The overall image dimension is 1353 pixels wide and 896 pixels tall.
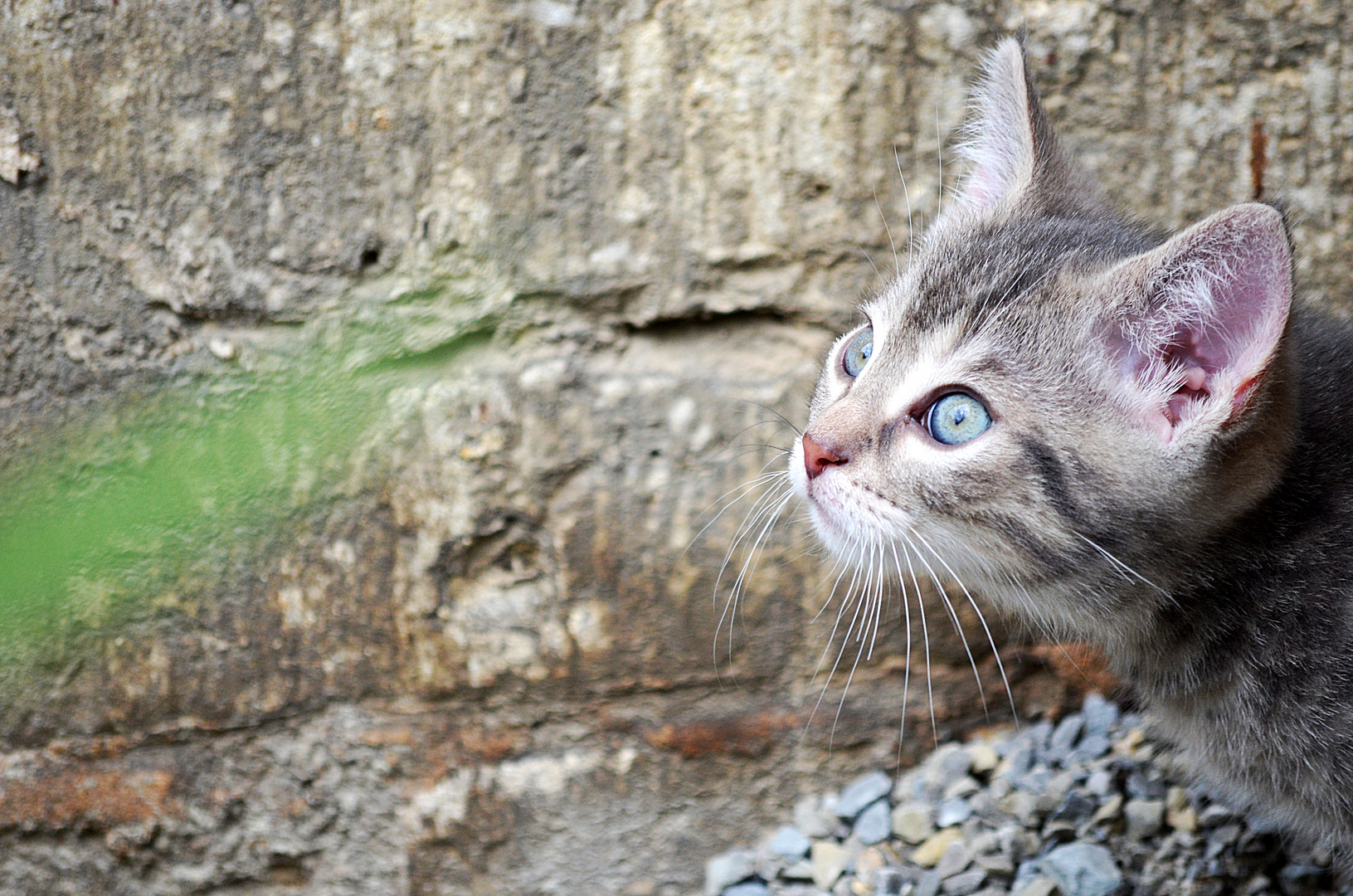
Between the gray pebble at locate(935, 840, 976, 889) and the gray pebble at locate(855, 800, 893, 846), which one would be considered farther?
the gray pebble at locate(855, 800, 893, 846)

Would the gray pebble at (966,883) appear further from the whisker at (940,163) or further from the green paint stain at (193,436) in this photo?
the green paint stain at (193,436)

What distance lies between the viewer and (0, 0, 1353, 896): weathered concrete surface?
1.90 meters

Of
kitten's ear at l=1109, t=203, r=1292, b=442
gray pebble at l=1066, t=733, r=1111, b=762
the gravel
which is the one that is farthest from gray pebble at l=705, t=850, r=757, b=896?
kitten's ear at l=1109, t=203, r=1292, b=442

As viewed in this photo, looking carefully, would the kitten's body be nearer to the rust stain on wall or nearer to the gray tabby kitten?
the gray tabby kitten

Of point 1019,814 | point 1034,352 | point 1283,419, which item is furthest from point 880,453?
point 1019,814

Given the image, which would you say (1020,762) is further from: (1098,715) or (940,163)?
(940,163)

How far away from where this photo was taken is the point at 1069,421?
1.46 metres

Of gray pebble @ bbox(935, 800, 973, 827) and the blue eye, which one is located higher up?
the blue eye

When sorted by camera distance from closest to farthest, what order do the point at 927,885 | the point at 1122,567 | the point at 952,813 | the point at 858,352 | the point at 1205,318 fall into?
A: the point at 1205,318
the point at 1122,567
the point at 858,352
the point at 927,885
the point at 952,813

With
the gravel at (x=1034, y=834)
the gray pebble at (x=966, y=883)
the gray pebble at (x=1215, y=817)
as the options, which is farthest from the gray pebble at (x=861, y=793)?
→ the gray pebble at (x=1215, y=817)

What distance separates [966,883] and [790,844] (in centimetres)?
35

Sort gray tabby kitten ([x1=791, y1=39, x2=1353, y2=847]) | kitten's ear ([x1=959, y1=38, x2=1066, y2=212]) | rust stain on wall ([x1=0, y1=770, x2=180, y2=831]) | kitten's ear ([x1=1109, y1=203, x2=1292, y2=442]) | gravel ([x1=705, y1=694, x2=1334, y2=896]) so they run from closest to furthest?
kitten's ear ([x1=1109, y1=203, x2=1292, y2=442]), gray tabby kitten ([x1=791, y1=39, x2=1353, y2=847]), kitten's ear ([x1=959, y1=38, x2=1066, y2=212]), gravel ([x1=705, y1=694, x2=1334, y2=896]), rust stain on wall ([x1=0, y1=770, x2=180, y2=831])

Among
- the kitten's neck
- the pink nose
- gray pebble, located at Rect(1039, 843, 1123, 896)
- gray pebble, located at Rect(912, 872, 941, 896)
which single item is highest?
the pink nose

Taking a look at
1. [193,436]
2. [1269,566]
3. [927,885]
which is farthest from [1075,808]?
[193,436]
